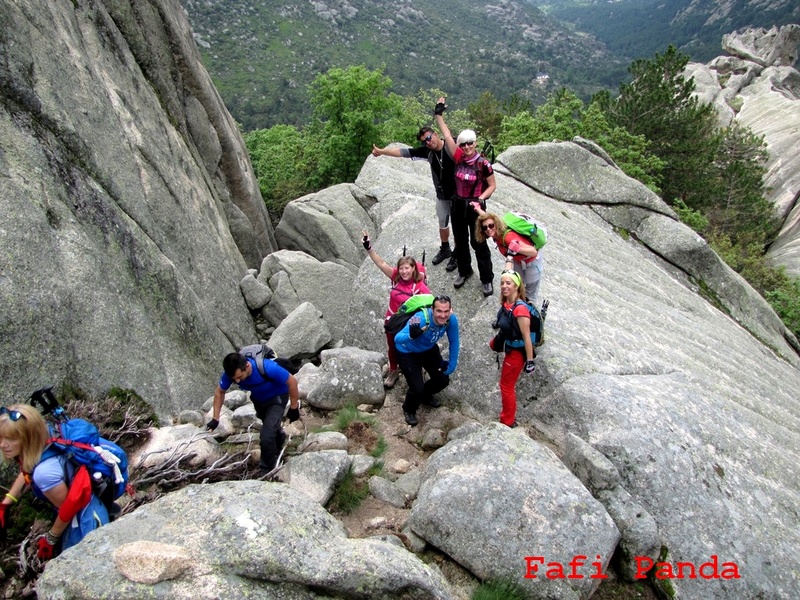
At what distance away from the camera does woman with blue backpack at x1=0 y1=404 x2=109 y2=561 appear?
5691 millimetres

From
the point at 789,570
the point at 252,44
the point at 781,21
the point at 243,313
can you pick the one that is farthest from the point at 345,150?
the point at 781,21

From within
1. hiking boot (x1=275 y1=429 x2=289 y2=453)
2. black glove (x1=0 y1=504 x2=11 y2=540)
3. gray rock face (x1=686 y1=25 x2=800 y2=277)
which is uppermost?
black glove (x1=0 y1=504 x2=11 y2=540)

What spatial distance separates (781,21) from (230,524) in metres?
265

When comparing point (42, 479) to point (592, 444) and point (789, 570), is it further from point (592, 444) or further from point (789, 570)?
point (789, 570)

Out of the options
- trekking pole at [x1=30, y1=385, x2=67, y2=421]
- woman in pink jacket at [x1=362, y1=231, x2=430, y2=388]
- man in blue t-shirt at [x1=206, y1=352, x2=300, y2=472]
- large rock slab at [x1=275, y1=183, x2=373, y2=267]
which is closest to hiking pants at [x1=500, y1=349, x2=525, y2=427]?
woman in pink jacket at [x1=362, y1=231, x2=430, y2=388]

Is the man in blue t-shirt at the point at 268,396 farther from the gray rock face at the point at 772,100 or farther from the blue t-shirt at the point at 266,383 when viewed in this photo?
the gray rock face at the point at 772,100

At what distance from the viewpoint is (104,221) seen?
37.3 feet

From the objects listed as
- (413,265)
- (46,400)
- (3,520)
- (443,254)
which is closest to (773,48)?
(443,254)

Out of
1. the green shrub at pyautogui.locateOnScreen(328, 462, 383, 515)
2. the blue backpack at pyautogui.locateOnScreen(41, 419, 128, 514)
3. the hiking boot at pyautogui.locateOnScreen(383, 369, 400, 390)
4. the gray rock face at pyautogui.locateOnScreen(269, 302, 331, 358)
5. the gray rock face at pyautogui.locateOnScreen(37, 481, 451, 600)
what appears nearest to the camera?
the gray rock face at pyautogui.locateOnScreen(37, 481, 451, 600)

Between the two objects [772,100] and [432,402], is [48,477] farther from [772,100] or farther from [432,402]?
[772,100]

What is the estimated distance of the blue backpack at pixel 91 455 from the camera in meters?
6.04

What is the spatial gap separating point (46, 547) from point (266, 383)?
3.43 metres

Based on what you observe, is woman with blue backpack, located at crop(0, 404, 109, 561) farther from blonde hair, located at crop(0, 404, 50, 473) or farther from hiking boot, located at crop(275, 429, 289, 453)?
hiking boot, located at crop(275, 429, 289, 453)

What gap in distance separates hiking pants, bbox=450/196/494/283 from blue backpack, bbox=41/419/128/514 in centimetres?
739
